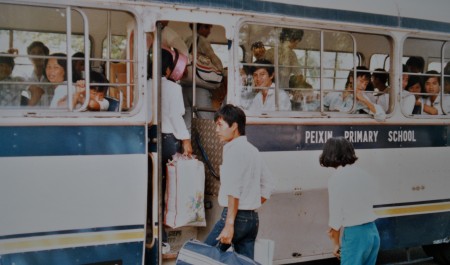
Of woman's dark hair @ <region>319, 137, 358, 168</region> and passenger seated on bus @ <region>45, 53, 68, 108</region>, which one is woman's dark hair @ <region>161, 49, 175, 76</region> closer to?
passenger seated on bus @ <region>45, 53, 68, 108</region>

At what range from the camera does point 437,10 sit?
652 centimetres

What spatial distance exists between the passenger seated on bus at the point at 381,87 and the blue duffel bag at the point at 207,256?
2788mm

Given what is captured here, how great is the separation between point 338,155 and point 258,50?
166 centimetres

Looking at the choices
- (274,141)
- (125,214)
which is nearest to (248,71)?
(274,141)

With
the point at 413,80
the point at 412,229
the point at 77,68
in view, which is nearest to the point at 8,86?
the point at 77,68

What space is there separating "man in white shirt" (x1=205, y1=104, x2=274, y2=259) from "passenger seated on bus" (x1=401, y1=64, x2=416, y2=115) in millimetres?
2470

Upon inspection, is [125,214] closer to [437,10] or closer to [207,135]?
[207,135]

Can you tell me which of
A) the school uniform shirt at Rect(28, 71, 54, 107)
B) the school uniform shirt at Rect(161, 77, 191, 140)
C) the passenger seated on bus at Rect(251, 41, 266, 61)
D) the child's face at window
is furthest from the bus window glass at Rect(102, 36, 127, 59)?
the passenger seated on bus at Rect(251, 41, 266, 61)

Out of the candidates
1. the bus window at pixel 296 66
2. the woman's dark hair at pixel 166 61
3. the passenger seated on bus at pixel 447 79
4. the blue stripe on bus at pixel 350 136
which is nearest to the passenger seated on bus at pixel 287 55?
the bus window at pixel 296 66

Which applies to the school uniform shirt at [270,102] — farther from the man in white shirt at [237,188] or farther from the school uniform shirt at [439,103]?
the school uniform shirt at [439,103]

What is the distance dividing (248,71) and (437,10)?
103 inches

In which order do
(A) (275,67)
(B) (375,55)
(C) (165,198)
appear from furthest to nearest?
(B) (375,55)
(A) (275,67)
(C) (165,198)

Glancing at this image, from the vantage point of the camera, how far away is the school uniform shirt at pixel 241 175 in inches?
164

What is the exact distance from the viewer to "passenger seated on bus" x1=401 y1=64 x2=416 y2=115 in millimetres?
6168
